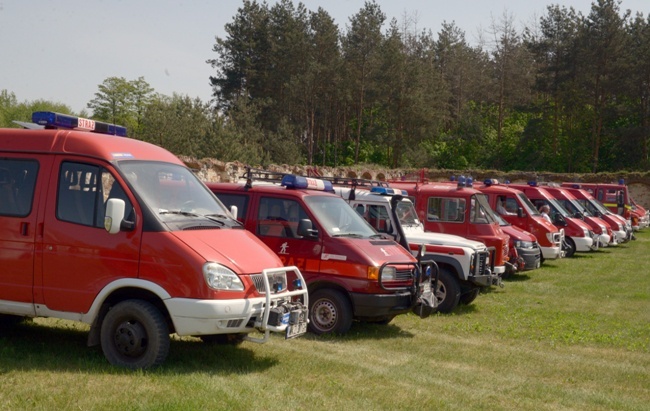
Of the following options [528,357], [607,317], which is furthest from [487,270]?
[528,357]

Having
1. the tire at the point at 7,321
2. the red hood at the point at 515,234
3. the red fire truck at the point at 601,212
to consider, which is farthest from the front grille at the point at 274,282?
the red fire truck at the point at 601,212

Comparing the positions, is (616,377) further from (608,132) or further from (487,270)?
(608,132)

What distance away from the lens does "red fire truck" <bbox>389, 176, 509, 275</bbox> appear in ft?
50.7

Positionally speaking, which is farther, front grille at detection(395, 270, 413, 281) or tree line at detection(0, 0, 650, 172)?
tree line at detection(0, 0, 650, 172)

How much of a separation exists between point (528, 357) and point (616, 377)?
1.16 meters

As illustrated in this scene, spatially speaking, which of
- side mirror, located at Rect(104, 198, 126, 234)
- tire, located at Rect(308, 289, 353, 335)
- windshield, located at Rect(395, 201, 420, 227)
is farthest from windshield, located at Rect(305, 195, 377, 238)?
side mirror, located at Rect(104, 198, 126, 234)

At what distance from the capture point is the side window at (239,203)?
11.0 metres

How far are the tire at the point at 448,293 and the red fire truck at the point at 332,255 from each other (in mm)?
1929

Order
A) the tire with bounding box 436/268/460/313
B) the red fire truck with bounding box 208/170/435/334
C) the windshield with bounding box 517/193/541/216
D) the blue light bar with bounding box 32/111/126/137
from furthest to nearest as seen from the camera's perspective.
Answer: the windshield with bounding box 517/193/541/216, the tire with bounding box 436/268/460/313, the red fire truck with bounding box 208/170/435/334, the blue light bar with bounding box 32/111/126/137

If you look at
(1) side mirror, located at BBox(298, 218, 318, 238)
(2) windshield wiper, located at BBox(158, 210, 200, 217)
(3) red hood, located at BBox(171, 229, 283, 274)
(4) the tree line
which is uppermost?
(4) the tree line

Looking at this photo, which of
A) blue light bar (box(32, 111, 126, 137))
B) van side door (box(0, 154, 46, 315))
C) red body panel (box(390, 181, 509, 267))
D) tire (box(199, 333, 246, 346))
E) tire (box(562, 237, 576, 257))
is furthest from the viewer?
tire (box(562, 237, 576, 257))

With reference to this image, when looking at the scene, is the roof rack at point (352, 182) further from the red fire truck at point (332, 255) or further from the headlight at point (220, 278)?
the headlight at point (220, 278)

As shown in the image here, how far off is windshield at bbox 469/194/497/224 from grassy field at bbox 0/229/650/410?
2626 mm

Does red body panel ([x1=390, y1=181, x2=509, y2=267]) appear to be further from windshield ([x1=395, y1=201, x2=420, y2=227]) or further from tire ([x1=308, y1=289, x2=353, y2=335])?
tire ([x1=308, y1=289, x2=353, y2=335])
